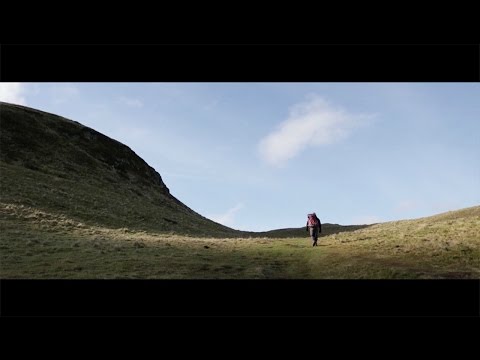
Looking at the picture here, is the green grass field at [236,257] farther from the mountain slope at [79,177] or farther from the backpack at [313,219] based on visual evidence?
the mountain slope at [79,177]

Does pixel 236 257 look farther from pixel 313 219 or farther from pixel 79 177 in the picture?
pixel 79 177

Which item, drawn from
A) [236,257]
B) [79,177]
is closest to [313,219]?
[236,257]

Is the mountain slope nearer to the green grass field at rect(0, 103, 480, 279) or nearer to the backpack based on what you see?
the green grass field at rect(0, 103, 480, 279)

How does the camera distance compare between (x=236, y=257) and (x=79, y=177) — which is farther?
(x=79, y=177)

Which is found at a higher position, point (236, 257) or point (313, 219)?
point (313, 219)

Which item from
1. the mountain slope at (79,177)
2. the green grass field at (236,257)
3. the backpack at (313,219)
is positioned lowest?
the green grass field at (236,257)

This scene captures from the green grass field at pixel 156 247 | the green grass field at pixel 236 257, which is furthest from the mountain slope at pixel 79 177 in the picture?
the green grass field at pixel 236 257

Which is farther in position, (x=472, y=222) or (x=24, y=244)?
(x=472, y=222)
